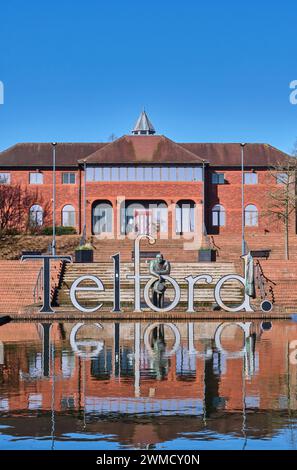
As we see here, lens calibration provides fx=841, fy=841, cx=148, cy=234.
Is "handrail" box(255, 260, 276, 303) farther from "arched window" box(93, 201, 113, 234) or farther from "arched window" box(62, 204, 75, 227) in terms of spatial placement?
"arched window" box(62, 204, 75, 227)

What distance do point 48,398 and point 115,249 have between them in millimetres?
37609

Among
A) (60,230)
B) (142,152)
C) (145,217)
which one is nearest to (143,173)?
(142,152)

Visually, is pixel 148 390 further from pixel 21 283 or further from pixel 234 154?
pixel 234 154

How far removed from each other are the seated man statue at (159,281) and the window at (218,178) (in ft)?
131

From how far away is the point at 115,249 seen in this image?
49188mm

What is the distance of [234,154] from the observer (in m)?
68.6

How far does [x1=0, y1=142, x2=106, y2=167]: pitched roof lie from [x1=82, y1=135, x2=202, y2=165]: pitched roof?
16.0 ft

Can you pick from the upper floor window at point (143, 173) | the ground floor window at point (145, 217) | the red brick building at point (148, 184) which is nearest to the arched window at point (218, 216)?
the red brick building at point (148, 184)

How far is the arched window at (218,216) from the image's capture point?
66750mm

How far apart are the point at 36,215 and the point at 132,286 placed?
1345 inches

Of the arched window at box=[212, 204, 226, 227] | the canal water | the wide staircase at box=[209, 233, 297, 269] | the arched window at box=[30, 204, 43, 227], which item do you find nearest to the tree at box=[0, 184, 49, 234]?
the arched window at box=[30, 204, 43, 227]

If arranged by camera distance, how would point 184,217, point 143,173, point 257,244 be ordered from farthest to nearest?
1. point 184,217
2. point 143,173
3. point 257,244

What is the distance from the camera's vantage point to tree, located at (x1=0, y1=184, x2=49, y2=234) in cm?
6531

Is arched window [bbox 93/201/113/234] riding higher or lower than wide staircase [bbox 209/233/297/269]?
higher
